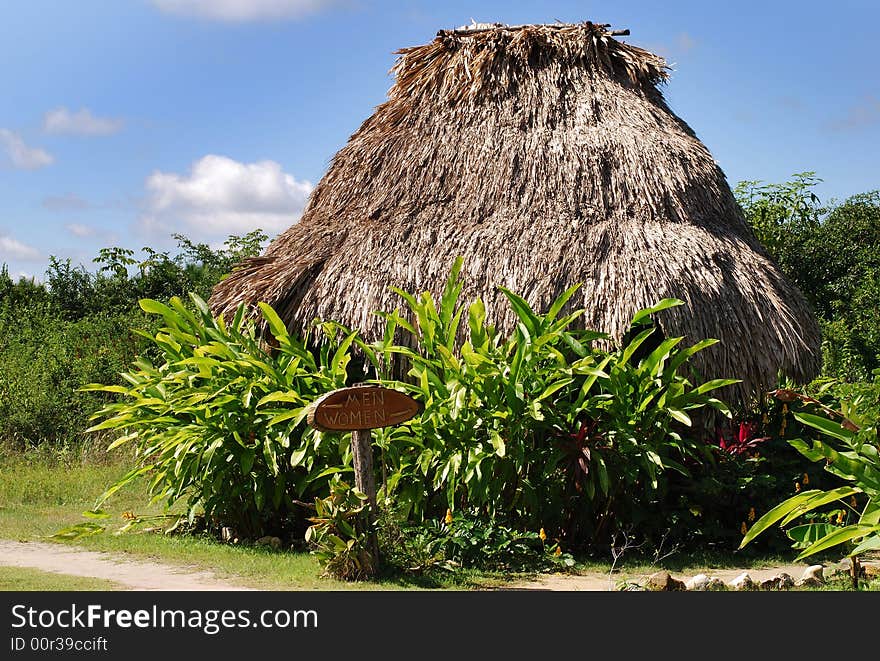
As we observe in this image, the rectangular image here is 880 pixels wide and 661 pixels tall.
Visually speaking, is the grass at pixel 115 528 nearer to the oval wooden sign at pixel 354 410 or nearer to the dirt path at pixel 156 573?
the dirt path at pixel 156 573

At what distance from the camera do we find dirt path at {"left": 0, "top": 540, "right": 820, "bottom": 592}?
6020mm

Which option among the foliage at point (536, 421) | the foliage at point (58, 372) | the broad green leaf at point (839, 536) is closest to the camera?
the broad green leaf at point (839, 536)

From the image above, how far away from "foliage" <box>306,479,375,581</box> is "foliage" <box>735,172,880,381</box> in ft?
34.0

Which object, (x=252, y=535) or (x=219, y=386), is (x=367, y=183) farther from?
(x=252, y=535)

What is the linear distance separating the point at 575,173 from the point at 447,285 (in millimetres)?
1821

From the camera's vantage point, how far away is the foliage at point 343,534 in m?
5.97

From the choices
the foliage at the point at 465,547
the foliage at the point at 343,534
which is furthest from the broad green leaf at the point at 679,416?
Result: the foliage at the point at 343,534

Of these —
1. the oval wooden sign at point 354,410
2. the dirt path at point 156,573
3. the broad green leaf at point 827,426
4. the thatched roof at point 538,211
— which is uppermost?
the thatched roof at point 538,211

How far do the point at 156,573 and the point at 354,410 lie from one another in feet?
5.92

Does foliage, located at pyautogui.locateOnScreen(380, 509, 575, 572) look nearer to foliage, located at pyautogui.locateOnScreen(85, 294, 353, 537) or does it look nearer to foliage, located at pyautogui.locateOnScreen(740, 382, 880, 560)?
foliage, located at pyautogui.locateOnScreen(85, 294, 353, 537)

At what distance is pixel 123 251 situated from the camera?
17625mm

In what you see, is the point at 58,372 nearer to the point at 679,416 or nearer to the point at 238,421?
the point at 238,421

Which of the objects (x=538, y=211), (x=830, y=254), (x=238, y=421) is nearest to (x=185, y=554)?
(x=238, y=421)

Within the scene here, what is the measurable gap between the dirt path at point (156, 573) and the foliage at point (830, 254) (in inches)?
341
